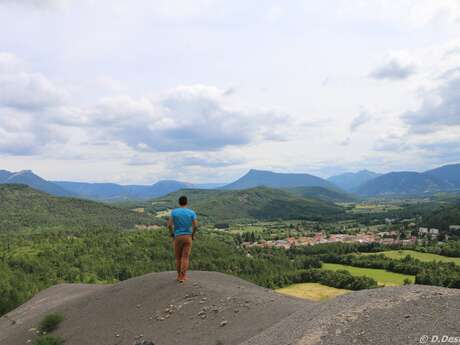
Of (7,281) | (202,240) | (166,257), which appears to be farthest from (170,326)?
(202,240)

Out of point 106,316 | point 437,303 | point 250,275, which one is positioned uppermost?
point 437,303

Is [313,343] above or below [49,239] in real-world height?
above

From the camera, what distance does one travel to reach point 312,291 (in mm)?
69188

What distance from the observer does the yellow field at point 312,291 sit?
64.4 meters

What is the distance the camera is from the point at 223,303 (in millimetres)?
17594

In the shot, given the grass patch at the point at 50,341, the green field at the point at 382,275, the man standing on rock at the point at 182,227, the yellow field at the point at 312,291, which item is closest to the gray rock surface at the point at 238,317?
the grass patch at the point at 50,341

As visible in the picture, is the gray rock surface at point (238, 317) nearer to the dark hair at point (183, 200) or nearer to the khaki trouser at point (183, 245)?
the khaki trouser at point (183, 245)

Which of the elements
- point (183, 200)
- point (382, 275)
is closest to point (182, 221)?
point (183, 200)

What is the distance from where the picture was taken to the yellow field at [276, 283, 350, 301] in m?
64.4

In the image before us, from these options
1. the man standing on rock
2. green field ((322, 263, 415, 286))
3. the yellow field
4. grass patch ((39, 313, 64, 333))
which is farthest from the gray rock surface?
green field ((322, 263, 415, 286))

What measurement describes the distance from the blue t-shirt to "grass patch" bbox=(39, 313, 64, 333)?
10.6 meters

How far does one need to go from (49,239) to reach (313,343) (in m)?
130

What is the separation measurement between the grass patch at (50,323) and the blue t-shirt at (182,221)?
34.9ft

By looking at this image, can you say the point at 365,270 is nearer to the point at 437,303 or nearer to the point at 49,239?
the point at 437,303
